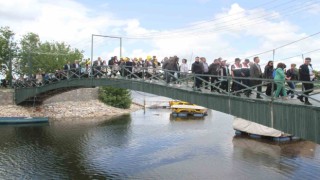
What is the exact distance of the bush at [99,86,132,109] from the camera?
179ft

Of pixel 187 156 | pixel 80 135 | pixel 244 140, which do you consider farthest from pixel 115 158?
pixel 244 140

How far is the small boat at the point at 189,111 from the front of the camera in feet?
164

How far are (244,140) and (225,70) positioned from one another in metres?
13.9

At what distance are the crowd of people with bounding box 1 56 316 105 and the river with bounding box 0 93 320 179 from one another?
5510mm

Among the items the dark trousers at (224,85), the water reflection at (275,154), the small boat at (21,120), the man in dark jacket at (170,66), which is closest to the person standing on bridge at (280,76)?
the dark trousers at (224,85)

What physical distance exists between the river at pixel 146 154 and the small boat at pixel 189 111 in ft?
30.6

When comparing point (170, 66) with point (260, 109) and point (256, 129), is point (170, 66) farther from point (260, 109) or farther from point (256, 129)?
point (256, 129)

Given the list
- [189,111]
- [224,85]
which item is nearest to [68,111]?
[189,111]

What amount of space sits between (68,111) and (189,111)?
16167 millimetres

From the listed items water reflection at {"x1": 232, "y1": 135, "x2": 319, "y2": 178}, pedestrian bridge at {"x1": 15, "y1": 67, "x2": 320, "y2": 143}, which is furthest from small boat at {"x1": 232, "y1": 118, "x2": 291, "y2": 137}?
pedestrian bridge at {"x1": 15, "y1": 67, "x2": 320, "y2": 143}

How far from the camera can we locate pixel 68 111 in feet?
157

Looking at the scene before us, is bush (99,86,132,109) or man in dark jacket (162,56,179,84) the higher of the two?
man in dark jacket (162,56,179,84)

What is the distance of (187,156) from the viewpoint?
2645 centimetres

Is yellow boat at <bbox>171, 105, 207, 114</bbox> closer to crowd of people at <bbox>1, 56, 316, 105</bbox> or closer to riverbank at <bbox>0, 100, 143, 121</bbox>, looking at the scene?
riverbank at <bbox>0, 100, 143, 121</bbox>
